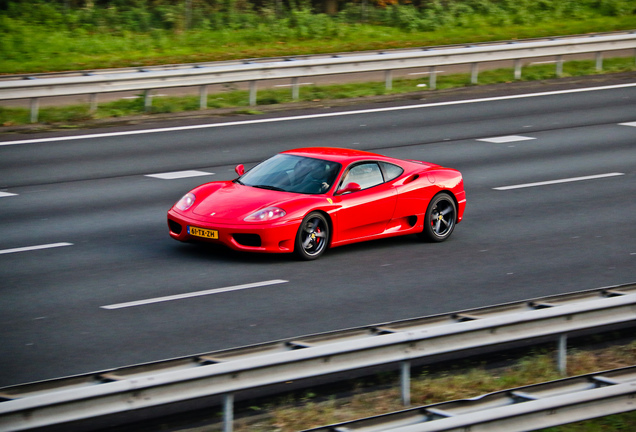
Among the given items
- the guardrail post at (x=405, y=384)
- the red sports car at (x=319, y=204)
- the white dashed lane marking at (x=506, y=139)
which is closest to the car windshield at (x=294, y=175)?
the red sports car at (x=319, y=204)

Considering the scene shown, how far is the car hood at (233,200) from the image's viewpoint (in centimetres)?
1170

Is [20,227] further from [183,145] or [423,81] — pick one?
[423,81]

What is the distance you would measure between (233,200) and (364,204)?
1.61 m

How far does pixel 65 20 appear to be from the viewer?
30.6 meters

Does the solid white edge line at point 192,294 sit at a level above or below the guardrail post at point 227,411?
below

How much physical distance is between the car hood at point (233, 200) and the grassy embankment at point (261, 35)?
9.56m

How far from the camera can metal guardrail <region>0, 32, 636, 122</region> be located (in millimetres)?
20938

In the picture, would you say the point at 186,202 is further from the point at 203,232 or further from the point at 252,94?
the point at 252,94

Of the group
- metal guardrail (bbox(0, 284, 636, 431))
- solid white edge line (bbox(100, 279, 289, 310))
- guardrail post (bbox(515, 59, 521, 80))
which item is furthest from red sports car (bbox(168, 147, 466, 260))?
guardrail post (bbox(515, 59, 521, 80))

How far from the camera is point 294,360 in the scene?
6.51 meters

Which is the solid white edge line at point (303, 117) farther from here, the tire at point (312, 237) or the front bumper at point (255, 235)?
the tire at point (312, 237)

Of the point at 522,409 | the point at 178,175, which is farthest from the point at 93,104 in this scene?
the point at 522,409

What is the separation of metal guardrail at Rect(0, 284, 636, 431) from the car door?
4.34 m

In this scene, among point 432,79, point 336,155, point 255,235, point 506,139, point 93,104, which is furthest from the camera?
point 432,79
